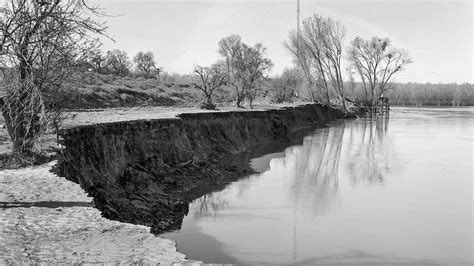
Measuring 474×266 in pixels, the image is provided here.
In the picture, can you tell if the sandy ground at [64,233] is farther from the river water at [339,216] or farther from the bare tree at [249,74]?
the bare tree at [249,74]

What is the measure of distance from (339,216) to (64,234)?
6.36 metres

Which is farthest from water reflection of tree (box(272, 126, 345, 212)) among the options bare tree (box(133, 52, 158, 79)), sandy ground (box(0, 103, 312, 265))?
bare tree (box(133, 52, 158, 79))

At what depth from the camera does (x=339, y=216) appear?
10086mm

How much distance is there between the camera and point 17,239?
5102mm


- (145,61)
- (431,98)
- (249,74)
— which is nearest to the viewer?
(249,74)

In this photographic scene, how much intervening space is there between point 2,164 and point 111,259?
17.2 feet

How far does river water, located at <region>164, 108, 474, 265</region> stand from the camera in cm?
776

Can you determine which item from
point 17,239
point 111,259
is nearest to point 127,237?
point 111,259

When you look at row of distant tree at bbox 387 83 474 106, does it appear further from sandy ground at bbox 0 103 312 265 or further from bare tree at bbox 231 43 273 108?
sandy ground at bbox 0 103 312 265

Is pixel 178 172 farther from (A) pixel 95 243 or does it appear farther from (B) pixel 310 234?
(A) pixel 95 243

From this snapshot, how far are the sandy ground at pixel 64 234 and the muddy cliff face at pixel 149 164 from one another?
1.91 meters

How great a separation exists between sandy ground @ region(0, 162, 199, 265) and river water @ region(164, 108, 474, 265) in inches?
86.2

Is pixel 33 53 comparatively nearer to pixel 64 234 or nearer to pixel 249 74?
pixel 64 234

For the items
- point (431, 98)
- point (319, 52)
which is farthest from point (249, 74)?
point (431, 98)
